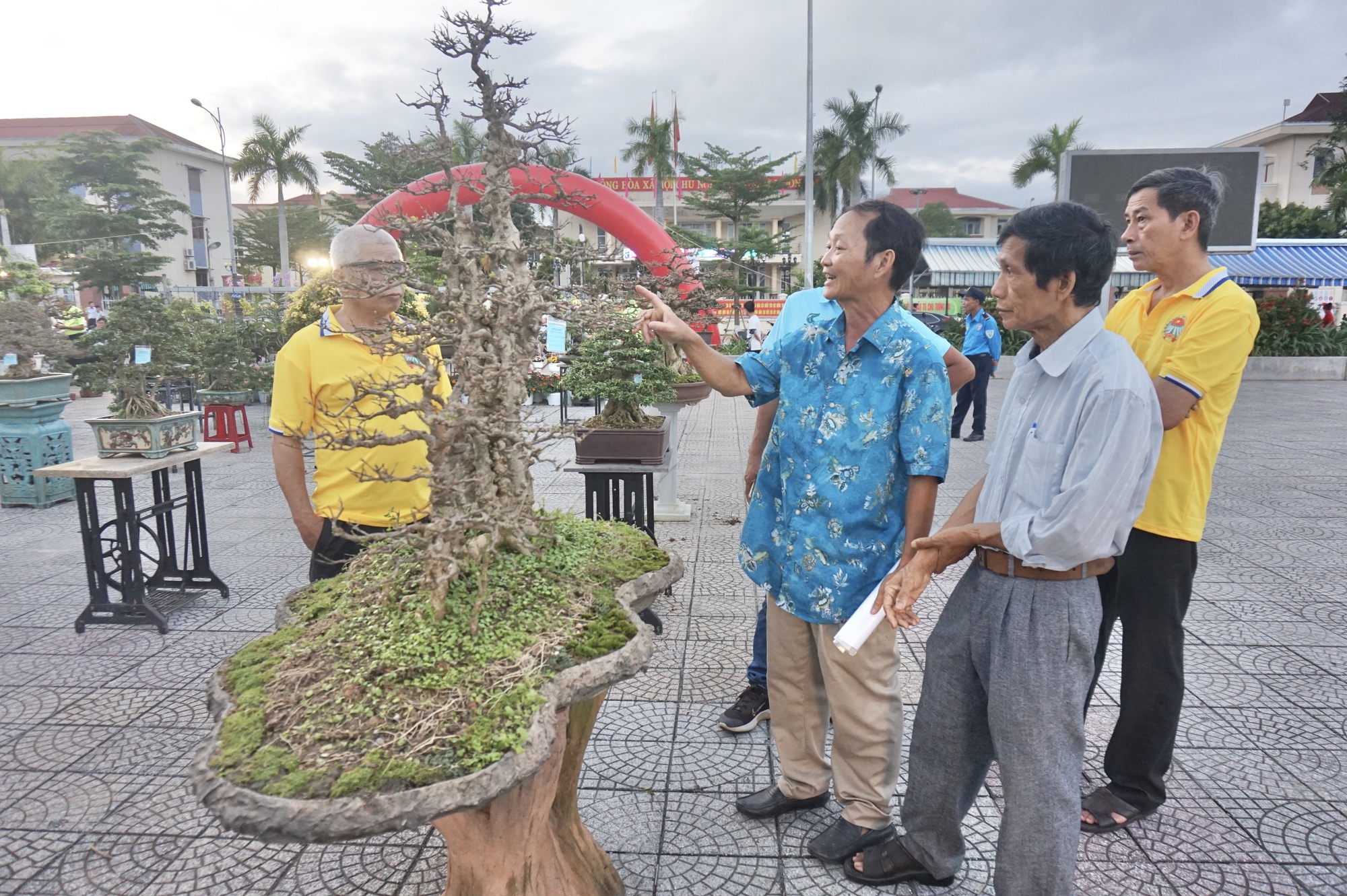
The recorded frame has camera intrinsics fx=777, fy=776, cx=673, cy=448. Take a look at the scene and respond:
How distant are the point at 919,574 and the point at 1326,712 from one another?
2.37 m

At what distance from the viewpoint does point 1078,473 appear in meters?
1.74

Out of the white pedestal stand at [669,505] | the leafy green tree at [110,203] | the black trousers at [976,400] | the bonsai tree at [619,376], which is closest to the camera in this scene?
the bonsai tree at [619,376]

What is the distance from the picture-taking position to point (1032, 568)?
186 centimetres

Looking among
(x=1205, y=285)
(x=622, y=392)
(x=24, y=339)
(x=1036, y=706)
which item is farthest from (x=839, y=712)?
(x=24, y=339)

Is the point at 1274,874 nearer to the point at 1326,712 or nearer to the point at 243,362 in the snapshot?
the point at 1326,712

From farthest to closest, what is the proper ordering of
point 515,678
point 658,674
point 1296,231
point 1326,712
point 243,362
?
point 1296,231
point 243,362
point 658,674
point 1326,712
point 515,678

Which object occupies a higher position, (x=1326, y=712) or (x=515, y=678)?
(x=515, y=678)

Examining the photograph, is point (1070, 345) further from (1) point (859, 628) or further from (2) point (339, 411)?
(2) point (339, 411)

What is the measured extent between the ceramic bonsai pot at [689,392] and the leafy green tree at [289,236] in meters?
37.4

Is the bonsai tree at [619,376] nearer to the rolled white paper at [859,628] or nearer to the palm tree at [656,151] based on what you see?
the rolled white paper at [859,628]

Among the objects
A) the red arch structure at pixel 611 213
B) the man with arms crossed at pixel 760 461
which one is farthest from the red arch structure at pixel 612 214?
the man with arms crossed at pixel 760 461

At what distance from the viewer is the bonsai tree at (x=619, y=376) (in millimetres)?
4574

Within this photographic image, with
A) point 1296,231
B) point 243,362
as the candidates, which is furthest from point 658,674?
point 1296,231

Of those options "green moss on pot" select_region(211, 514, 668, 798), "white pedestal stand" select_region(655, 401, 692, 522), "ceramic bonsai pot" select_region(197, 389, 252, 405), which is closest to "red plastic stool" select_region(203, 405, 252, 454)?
"ceramic bonsai pot" select_region(197, 389, 252, 405)
